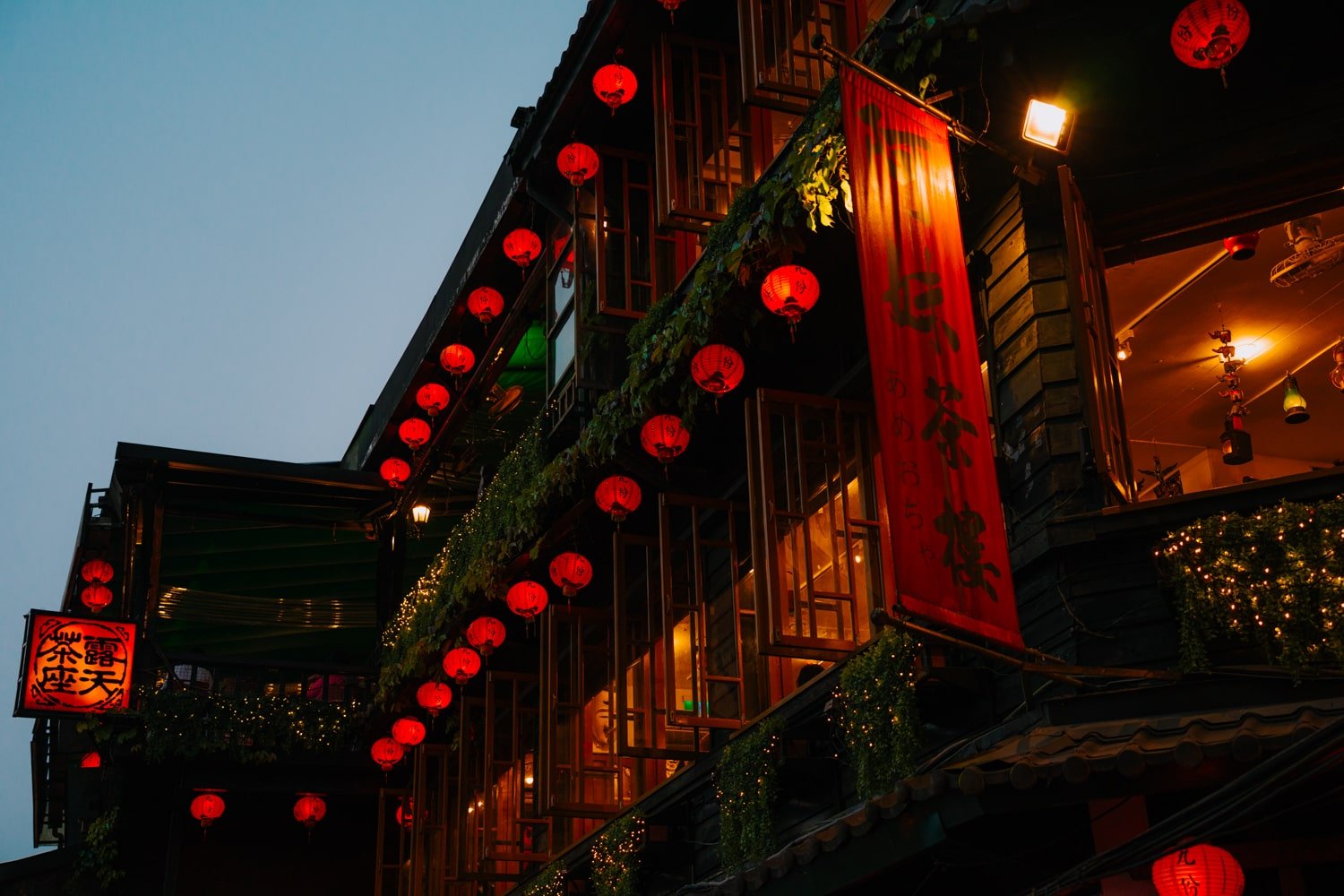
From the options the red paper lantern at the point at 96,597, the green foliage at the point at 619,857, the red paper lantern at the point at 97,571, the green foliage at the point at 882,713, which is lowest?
the green foliage at the point at 619,857

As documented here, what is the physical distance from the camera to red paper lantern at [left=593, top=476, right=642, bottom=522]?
43.5 feet

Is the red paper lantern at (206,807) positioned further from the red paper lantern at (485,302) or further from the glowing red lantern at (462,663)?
the red paper lantern at (485,302)

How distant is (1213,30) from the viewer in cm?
823

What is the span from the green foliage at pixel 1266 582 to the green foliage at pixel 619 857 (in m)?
6.44

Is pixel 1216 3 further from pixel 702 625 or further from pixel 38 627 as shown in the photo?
pixel 38 627

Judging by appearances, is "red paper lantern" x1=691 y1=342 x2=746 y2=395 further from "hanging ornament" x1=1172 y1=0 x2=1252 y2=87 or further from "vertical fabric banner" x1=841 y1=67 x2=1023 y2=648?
"hanging ornament" x1=1172 y1=0 x2=1252 y2=87

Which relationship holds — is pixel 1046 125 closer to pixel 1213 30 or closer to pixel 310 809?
pixel 1213 30

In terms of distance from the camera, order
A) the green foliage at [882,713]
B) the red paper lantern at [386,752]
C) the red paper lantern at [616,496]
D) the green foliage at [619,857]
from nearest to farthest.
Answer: the green foliage at [882,713] → the green foliage at [619,857] → the red paper lantern at [616,496] → the red paper lantern at [386,752]

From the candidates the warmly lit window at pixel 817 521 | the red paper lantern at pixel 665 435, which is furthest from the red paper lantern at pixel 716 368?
the red paper lantern at pixel 665 435

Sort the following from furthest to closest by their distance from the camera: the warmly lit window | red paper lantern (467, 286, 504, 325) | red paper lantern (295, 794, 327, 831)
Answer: red paper lantern (295, 794, 327, 831)
red paper lantern (467, 286, 504, 325)
the warmly lit window

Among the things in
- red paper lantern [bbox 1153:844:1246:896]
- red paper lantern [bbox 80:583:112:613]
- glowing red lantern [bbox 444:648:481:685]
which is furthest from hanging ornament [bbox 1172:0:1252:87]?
red paper lantern [bbox 80:583:112:613]

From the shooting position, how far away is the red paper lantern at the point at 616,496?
13.3 metres

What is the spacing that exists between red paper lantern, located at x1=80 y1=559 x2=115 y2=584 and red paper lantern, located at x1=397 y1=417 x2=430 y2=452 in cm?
557

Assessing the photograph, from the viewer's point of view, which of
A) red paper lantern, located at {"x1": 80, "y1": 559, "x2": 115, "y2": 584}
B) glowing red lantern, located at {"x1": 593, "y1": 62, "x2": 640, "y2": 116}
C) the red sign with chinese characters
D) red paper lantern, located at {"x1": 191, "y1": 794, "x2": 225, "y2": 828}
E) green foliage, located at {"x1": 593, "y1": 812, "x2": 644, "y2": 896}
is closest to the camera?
green foliage, located at {"x1": 593, "y1": 812, "x2": 644, "y2": 896}
